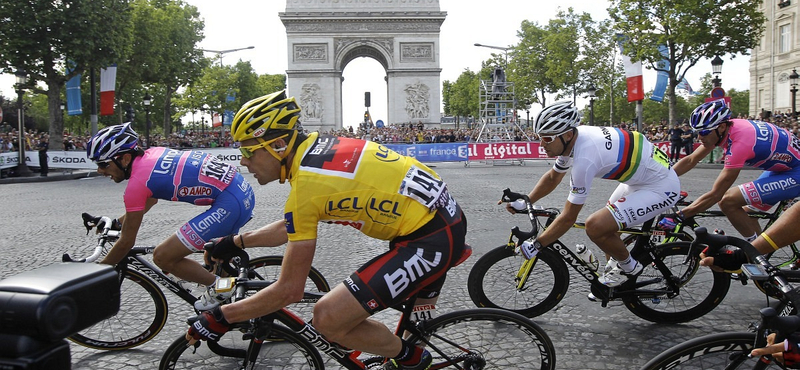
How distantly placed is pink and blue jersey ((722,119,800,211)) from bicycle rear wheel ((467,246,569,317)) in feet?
6.40

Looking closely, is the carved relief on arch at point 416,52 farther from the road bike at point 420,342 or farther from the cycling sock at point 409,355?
the cycling sock at point 409,355

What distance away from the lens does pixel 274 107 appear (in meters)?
2.64

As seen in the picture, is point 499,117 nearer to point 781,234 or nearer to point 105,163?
point 105,163

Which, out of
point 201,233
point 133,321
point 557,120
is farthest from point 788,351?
point 133,321

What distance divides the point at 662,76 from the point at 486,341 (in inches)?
1105

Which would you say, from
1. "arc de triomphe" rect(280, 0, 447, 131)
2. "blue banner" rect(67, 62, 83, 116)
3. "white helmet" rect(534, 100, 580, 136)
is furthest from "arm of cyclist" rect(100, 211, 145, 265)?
"arc de triomphe" rect(280, 0, 447, 131)

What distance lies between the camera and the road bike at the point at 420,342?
2.78 metres

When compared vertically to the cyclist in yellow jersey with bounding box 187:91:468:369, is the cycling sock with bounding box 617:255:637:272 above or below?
below

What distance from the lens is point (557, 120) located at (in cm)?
414

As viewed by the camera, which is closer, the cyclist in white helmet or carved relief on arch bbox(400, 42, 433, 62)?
the cyclist in white helmet

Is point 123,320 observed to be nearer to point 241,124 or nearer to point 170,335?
point 170,335

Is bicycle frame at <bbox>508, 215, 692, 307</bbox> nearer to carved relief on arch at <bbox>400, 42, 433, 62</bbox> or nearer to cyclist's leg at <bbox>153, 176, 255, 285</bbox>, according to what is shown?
cyclist's leg at <bbox>153, 176, 255, 285</bbox>

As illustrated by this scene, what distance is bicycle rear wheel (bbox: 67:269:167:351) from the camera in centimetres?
400

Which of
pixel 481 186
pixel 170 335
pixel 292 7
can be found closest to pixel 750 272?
pixel 170 335
